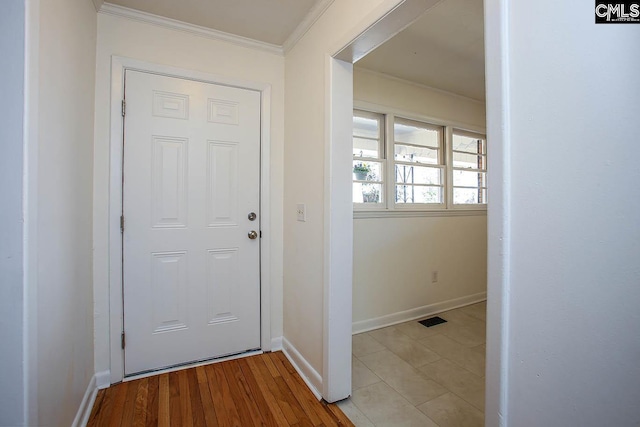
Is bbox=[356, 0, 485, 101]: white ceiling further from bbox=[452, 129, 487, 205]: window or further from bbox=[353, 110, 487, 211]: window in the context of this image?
bbox=[452, 129, 487, 205]: window

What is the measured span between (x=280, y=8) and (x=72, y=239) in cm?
177

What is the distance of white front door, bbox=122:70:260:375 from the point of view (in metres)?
1.83

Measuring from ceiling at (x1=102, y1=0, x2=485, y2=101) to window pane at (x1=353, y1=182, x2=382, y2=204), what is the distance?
1.09 m

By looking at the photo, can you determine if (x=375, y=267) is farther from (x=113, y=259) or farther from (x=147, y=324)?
(x=113, y=259)

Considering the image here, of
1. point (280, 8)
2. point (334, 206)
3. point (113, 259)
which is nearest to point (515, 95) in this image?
point (334, 206)

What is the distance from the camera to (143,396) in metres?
1.63

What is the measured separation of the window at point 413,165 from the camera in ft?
8.61

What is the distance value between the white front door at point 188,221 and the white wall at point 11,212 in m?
0.94

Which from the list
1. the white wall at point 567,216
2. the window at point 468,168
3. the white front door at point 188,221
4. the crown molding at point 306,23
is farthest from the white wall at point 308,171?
the window at point 468,168

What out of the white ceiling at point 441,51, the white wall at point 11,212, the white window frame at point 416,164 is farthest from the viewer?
the white window frame at point 416,164

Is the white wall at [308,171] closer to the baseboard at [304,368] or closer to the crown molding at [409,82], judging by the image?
the baseboard at [304,368]

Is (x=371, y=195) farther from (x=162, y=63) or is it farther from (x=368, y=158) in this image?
(x=162, y=63)

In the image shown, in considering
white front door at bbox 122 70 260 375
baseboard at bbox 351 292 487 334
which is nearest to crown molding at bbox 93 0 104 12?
white front door at bbox 122 70 260 375

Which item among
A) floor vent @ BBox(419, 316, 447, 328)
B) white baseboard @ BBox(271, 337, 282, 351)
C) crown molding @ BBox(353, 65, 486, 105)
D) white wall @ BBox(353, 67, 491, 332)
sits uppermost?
crown molding @ BBox(353, 65, 486, 105)
